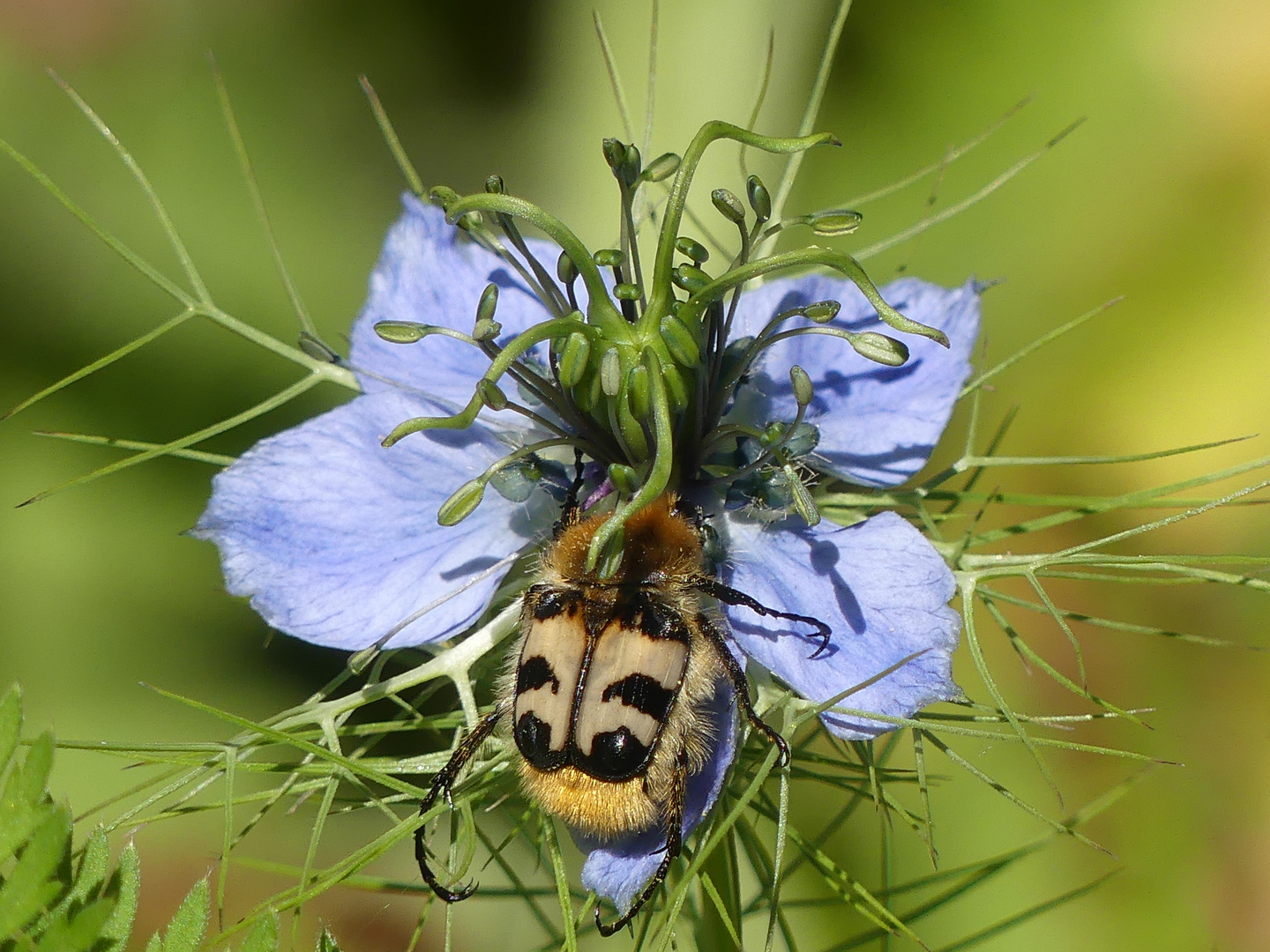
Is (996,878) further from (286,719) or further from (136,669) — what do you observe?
(136,669)

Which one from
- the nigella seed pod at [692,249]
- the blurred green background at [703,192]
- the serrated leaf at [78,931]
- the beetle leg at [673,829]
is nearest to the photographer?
the serrated leaf at [78,931]

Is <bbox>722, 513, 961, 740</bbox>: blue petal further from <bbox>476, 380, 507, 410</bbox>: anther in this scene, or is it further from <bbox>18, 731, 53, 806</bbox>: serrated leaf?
<bbox>18, 731, 53, 806</bbox>: serrated leaf

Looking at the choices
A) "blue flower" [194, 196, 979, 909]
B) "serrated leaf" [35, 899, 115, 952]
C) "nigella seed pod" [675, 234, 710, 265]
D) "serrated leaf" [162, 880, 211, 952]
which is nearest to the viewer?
"serrated leaf" [35, 899, 115, 952]

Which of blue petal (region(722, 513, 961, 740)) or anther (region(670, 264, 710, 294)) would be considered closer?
blue petal (region(722, 513, 961, 740))

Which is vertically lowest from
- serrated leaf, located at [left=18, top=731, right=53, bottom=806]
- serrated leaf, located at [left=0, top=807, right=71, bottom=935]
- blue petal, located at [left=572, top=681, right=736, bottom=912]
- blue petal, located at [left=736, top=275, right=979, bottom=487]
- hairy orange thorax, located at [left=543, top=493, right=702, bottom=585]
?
blue petal, located at [left=572, top=681, right=736, bottom=912]

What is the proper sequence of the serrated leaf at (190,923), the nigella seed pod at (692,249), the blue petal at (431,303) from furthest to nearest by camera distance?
the blue petal at (431,303) < the nigella seed pod at (692,249) < the serrated leaf at (190,923)

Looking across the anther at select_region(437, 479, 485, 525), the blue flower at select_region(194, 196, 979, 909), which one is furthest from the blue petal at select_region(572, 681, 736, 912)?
the anther at select_region(437, 479, 485, 525)

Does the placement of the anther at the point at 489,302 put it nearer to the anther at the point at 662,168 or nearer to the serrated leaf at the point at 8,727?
the anther at the point at 662,168

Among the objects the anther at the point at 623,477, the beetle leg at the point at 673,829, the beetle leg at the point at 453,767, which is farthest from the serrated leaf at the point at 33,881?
the anther at the point at 623,477
